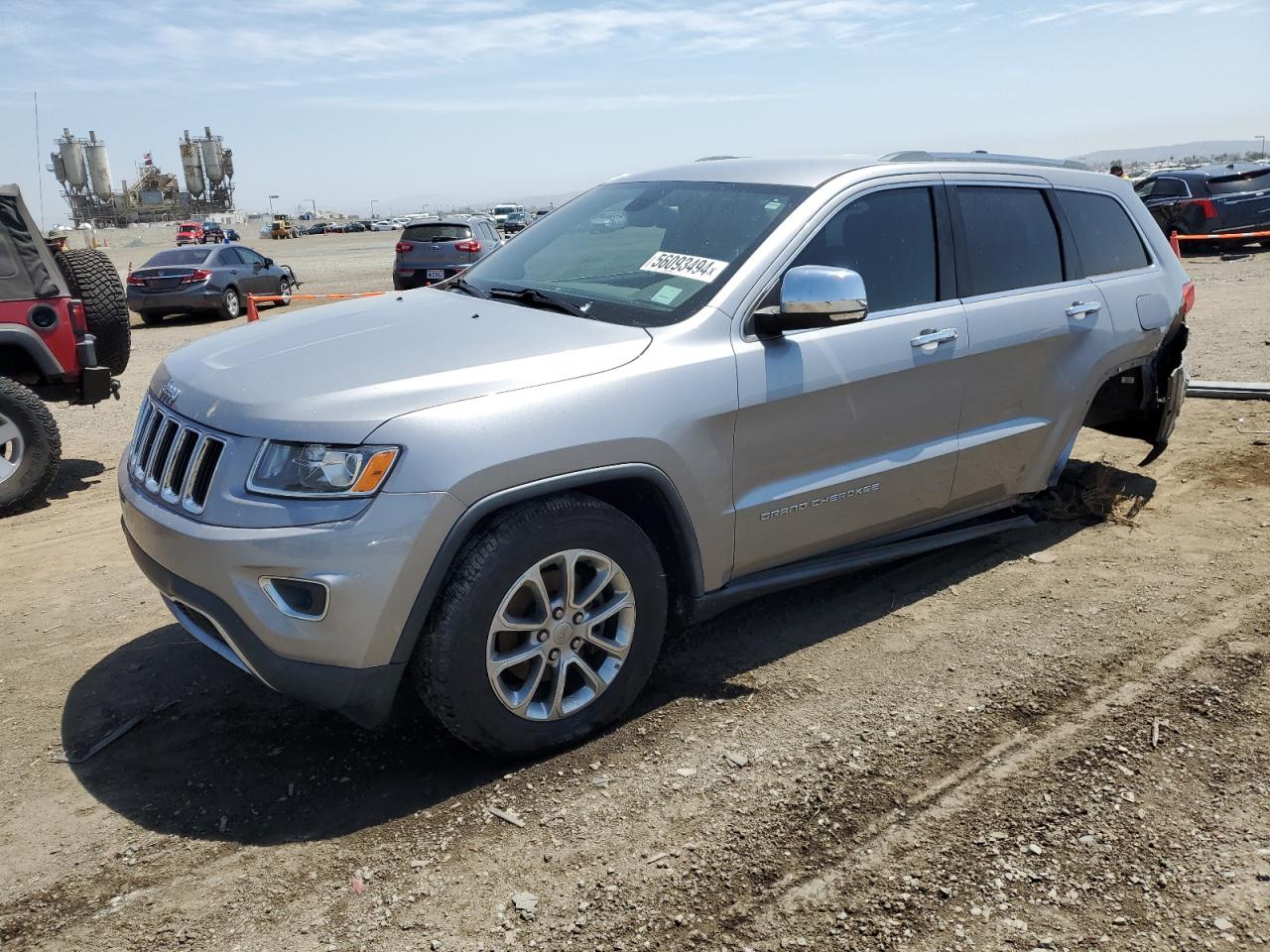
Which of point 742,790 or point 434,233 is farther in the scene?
point 434,233

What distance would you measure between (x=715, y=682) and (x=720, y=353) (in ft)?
4.08

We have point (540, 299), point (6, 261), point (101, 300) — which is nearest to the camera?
point (540, 299)

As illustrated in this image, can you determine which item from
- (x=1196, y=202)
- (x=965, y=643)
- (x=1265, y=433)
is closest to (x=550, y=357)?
(x=965, y=643)

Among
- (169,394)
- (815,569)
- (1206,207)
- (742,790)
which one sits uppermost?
(1206,207)

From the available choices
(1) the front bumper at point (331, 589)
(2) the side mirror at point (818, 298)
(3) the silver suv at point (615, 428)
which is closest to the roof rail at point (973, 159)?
(3) the silver suv at point (615, 428)

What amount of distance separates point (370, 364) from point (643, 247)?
135 cm

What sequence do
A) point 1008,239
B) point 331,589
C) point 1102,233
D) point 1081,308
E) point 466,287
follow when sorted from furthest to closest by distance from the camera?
point 1102,233, point 1081,308, point 1008,239, point 466,287, point 331,589

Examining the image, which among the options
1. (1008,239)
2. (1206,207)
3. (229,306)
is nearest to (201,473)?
(1008,239)

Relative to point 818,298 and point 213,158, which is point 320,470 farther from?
point 213,158

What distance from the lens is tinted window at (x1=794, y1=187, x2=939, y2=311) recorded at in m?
4.00

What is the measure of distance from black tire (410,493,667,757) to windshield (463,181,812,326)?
0.78 m

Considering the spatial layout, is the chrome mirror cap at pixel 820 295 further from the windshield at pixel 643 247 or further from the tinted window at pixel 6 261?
the tinted window at pixel 6 261

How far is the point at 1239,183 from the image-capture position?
2097 cm

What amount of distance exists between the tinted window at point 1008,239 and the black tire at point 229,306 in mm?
16660
